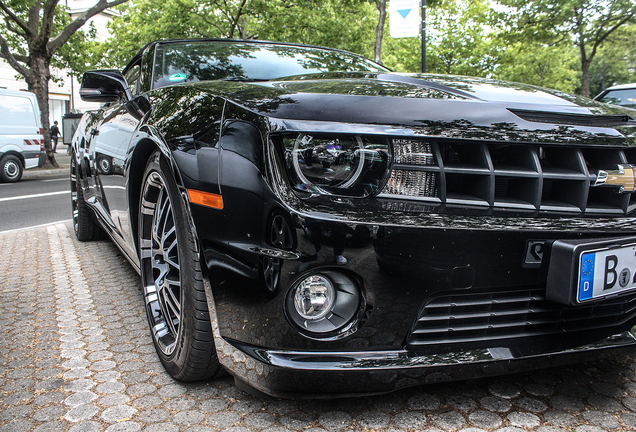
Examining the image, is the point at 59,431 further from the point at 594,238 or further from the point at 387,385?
the point at 594,238

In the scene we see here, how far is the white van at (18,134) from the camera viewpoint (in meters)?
12.7

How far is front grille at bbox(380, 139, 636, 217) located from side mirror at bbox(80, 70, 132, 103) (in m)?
2.07

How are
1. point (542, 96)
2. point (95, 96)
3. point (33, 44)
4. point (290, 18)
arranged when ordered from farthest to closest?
1. point (290, 18)
2. point (33, 44)
3. point (95, 96)
4. point (542, 96)

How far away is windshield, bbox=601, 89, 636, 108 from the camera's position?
847 cm

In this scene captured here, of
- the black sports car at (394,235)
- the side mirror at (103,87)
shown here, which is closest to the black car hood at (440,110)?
the black sports car at (394,235)

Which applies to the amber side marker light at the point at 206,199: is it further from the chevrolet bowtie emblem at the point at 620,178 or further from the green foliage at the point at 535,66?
the green foliage at the point at 535,66

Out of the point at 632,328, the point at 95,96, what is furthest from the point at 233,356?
the point at 95,96

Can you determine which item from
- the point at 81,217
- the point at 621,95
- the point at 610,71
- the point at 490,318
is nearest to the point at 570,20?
the point at 621,95

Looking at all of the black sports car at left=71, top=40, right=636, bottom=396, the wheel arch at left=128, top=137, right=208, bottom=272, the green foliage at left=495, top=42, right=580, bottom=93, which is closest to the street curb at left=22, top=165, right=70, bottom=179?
the wheel arch at left=128, top=137, right=208, bottom=272

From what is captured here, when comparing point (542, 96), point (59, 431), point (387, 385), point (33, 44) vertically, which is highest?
point (33, 44)

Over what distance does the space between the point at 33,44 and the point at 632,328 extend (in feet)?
54.8

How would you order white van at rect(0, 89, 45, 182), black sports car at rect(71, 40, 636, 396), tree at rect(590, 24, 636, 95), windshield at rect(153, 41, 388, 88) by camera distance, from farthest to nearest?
tree at rect(590, 24, 636, 95) < white van at rect(0, 89, 45, 182) < windshield at rect(153, 41, 388, 88) < black sports car at rect(71, 40, 636, 396)

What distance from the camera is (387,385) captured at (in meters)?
1.56

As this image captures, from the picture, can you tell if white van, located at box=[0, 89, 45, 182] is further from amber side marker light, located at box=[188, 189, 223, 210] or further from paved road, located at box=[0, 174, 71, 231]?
amber side marker light, located at box=[188, 189, 223, 210]
